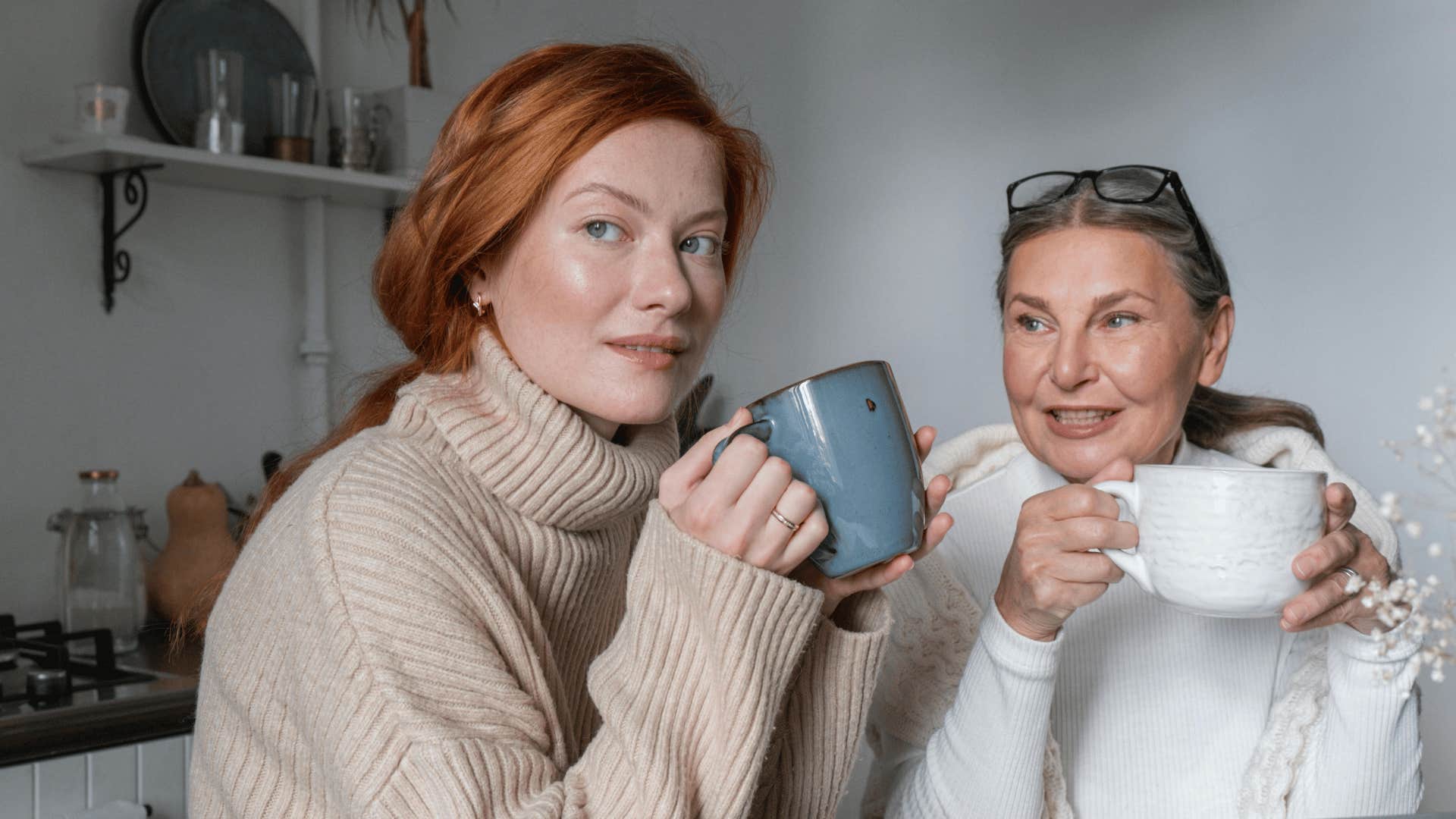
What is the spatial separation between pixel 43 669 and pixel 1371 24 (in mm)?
2373

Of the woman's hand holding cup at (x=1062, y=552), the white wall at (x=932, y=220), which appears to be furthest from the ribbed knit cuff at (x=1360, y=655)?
the white wall at (x=932, y=220)

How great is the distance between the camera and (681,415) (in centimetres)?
169

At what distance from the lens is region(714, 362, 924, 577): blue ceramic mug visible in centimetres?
75

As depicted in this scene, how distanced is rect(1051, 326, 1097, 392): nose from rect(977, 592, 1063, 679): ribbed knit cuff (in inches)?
9.1

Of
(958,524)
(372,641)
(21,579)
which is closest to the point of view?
(372,641)

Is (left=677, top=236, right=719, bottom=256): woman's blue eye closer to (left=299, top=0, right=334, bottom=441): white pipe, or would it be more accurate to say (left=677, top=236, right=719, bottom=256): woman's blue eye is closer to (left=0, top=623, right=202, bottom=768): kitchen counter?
(left=0, top=623, right=202, bottom=768): kitchen counter

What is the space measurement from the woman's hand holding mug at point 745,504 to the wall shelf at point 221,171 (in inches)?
57.3

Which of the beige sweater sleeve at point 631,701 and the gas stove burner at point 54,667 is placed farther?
the gas stove burner at point 54,667

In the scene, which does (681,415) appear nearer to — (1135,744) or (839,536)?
(1135,744)

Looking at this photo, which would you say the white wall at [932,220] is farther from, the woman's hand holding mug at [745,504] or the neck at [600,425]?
the woman's hand holding mug at [745,504]

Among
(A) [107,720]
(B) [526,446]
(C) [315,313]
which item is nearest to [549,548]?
(B) [526,446]

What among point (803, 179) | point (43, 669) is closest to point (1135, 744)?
point (43, 669)

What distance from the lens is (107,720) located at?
1.70 meters

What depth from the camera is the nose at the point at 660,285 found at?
903mm
